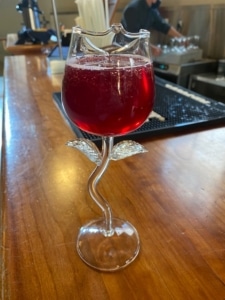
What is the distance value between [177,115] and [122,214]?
0.42 meters

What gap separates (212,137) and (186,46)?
1956 millimetres

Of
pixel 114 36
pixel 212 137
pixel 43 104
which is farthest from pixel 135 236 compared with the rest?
pixel 43 104

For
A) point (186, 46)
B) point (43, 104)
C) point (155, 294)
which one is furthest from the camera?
point (186, 46)

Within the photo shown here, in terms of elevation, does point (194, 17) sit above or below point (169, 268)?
above

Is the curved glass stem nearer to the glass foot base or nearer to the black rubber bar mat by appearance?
the glass foot base

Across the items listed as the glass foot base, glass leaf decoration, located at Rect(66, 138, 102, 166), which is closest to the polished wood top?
the glass foot base

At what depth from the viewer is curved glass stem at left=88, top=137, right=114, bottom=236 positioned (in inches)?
14.8

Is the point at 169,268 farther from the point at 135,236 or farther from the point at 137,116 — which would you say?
the point at 137,116

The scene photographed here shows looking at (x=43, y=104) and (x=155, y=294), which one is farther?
(x=43, y=104)

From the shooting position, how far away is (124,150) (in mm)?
392

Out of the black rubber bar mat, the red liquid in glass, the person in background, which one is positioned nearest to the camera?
the red liquid in glass

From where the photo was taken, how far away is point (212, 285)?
33 centimetres

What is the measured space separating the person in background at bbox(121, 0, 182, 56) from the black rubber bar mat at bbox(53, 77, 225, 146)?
4.34 ft

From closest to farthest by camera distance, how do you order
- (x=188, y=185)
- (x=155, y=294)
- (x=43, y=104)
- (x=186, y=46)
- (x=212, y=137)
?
(x=155, y=294) → (x=188, y=185) → (x=212, y=137) → (x=43, y=104) → (x=186, y=46)
